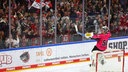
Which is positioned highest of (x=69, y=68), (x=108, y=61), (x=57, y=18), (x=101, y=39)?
(x=57, y=18)

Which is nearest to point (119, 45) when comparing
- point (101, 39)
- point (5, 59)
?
point (101, 39)

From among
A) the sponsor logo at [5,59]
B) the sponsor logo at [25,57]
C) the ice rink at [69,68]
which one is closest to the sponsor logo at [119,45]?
the ice rink at [69,68]

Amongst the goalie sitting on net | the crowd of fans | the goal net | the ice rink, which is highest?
the crowd of fans

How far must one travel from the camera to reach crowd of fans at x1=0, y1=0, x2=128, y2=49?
10.9 m

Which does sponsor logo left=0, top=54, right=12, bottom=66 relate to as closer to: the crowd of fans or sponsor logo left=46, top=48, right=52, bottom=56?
the crowd of fans

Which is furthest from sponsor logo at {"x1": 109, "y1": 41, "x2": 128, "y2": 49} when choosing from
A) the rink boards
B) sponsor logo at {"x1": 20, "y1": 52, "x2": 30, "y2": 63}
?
sponsor logo at {"x1": 20, "y1": 52, "x2": 30, "y2": 63}

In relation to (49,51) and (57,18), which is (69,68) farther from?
(57,18)

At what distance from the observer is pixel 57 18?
1195 centimetres

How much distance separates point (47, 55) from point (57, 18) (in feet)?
3.77

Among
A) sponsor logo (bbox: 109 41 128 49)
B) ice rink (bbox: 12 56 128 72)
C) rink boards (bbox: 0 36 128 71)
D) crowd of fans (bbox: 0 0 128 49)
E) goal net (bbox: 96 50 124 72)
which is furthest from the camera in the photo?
sponsor logo (bbox: 109 41 128 49)

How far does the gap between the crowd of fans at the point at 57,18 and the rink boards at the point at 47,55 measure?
0.25 metres

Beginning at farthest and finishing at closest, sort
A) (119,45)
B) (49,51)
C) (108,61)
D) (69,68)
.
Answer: (119,45) < (49,51) < (69,68) < (108,61)

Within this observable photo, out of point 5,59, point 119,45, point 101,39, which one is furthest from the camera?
point 119,45

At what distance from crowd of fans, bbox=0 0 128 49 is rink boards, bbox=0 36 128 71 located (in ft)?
0.81
